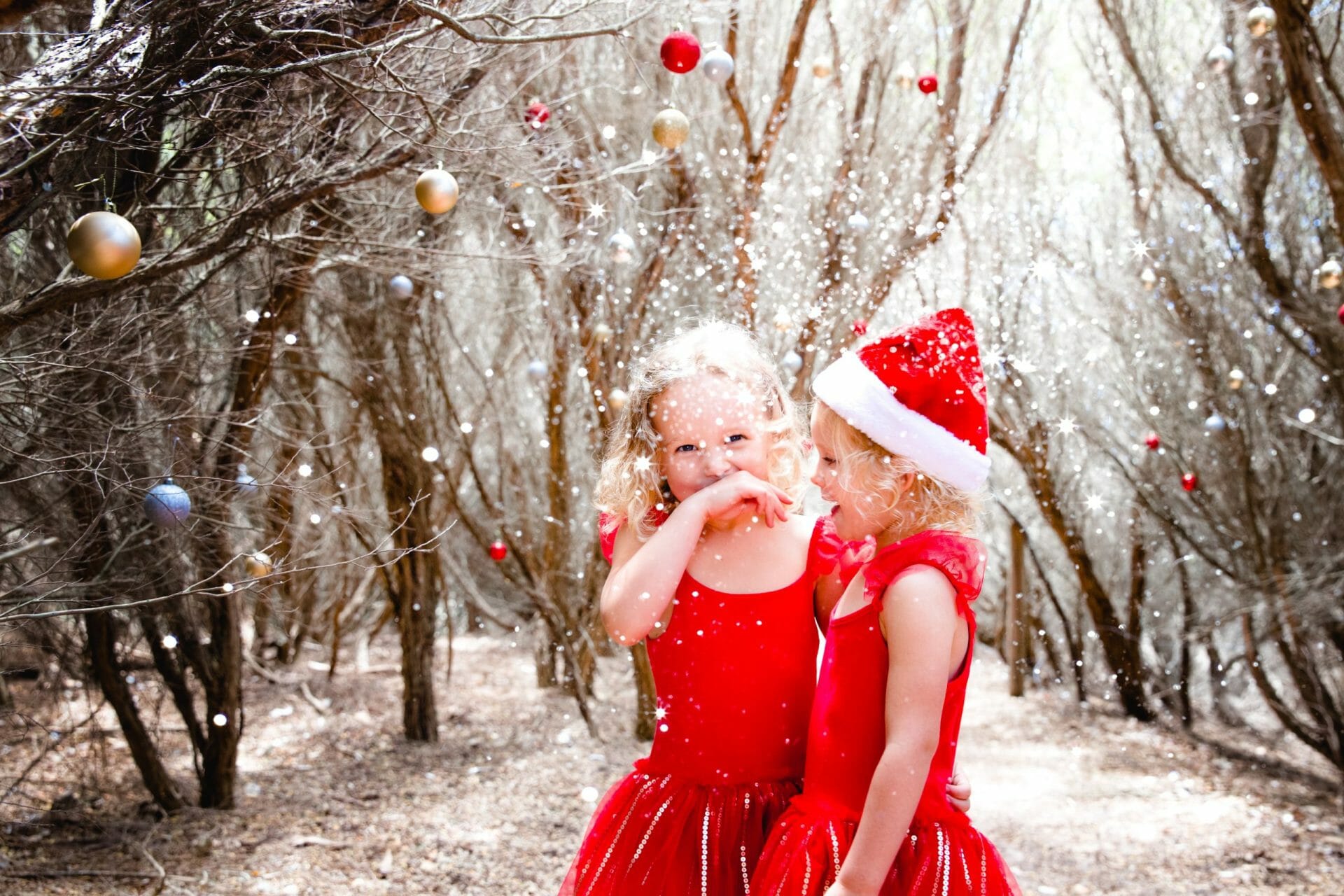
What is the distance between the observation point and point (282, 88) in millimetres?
2088

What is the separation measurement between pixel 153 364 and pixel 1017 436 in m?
3.61

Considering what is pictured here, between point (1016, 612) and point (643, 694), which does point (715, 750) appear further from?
point (1016, 612)

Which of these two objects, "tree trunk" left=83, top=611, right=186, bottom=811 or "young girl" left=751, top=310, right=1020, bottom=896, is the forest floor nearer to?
"tree trunk" left=83, top=611, right=186, bottom=811

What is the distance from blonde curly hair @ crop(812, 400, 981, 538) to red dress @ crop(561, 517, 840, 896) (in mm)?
177

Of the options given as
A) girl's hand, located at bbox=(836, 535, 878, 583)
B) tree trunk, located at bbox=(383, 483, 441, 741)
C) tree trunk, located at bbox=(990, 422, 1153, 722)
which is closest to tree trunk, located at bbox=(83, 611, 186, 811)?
tree trunk, located at bbox=(383, 483, 441, 741)

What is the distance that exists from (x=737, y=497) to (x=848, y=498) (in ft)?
0.52

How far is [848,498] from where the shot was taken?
4.85 feet

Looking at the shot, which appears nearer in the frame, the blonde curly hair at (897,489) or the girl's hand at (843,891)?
the girl's hand at (843,891)

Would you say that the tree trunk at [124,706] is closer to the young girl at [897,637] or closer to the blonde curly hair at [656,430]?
the blonde curly hair at [656,430]

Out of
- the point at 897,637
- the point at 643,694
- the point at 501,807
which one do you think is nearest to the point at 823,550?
the point at 897,637

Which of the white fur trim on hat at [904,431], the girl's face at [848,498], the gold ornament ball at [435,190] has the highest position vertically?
the gold ornament ball at [435,190]

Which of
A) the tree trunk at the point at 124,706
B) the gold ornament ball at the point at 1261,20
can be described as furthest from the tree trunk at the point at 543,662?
the gold ornament ball at the point at 1261,20

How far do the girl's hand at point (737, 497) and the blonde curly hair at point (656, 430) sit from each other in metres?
0.12

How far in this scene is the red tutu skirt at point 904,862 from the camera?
4.40 feet
